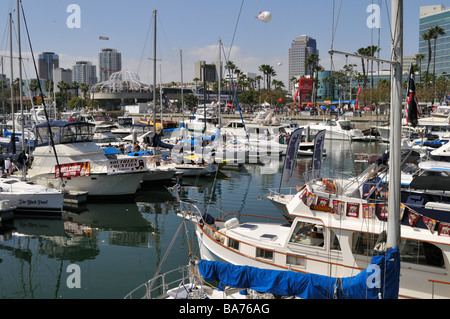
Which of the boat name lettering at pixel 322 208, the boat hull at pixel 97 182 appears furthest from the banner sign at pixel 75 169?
the boat name lettering at pixel 322 208

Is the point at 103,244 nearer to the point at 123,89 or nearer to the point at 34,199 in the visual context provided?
the point at 34,199

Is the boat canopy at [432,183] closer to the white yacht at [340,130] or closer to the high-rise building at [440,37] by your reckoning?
the white yacht at [340,130]

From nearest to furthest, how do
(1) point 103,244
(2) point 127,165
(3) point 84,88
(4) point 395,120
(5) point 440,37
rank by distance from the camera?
(4) point 395,120 < (1) point 103,244 < (2) point 127,165 < (3) point 84,88 < (5) point 440,37

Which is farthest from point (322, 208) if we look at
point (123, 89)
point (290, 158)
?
point (123, 89)

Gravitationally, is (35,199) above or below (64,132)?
below

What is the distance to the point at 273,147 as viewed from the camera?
160ft

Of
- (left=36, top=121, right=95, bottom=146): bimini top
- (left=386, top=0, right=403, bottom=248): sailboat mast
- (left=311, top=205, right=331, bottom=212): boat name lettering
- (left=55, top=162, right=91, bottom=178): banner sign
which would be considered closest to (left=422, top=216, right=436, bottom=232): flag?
(left=311, top=205, right=331, bottom=212): boat name lettering

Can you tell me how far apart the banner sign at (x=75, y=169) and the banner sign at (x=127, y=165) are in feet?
4.68

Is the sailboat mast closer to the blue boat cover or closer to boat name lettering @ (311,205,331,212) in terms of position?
the blue boat cover

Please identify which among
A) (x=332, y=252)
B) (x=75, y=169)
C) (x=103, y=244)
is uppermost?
(x=75, y=169)

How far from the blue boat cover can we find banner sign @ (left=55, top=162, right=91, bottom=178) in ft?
65.1

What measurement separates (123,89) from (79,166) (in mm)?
119010

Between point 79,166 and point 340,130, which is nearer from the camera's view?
point 79,166

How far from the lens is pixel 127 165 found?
96.5ft
